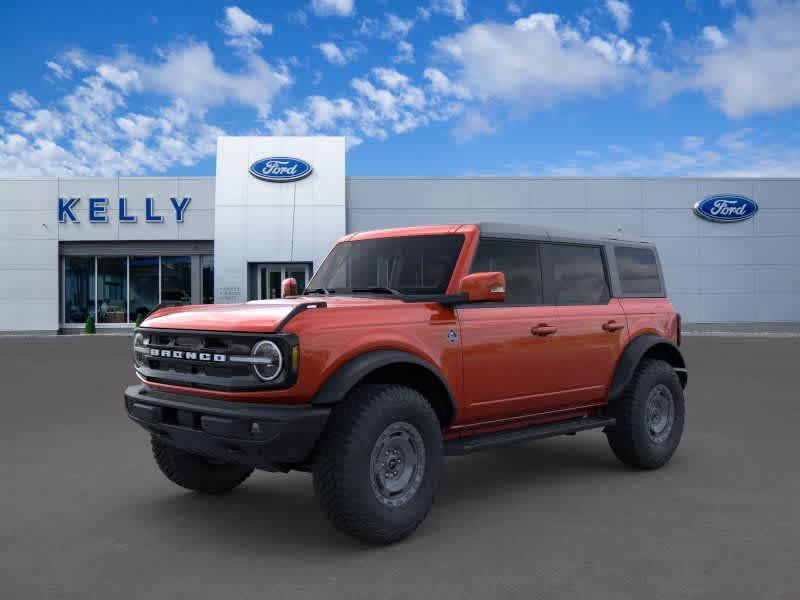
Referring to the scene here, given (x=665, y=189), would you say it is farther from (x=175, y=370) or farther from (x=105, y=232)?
(x=175, y=370)

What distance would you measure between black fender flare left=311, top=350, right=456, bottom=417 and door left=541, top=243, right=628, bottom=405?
61.2 inches

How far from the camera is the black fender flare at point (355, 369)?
4051mm

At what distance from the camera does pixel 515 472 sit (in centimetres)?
616

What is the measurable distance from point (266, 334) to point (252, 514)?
161 centimetres

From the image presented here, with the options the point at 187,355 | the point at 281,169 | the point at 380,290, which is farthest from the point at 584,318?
the point at 281,169

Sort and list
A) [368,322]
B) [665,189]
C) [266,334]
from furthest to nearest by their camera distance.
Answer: [665,189] < [368,322] < [266,334]

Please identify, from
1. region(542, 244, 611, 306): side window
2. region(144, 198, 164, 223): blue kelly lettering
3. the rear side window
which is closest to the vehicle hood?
region(542, 244, 611, 306): side window

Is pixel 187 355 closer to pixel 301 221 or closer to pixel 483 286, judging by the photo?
pixel 483 286

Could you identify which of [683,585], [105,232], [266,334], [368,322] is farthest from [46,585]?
[105,232]

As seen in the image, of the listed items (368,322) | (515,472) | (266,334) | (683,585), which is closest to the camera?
(683,585)

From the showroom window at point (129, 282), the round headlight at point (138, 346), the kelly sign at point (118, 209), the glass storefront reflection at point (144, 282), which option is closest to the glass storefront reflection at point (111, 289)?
the showroom window at point (129, 282)

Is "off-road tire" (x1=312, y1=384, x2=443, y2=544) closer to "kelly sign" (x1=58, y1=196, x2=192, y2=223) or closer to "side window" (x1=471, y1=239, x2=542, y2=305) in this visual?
"side window" (x1=471, y1=239, x2=542, y2=305)

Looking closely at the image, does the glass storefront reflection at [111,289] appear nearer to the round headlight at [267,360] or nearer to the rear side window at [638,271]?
the rear side window at [638,271]

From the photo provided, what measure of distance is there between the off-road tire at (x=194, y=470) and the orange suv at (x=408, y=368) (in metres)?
0.01
